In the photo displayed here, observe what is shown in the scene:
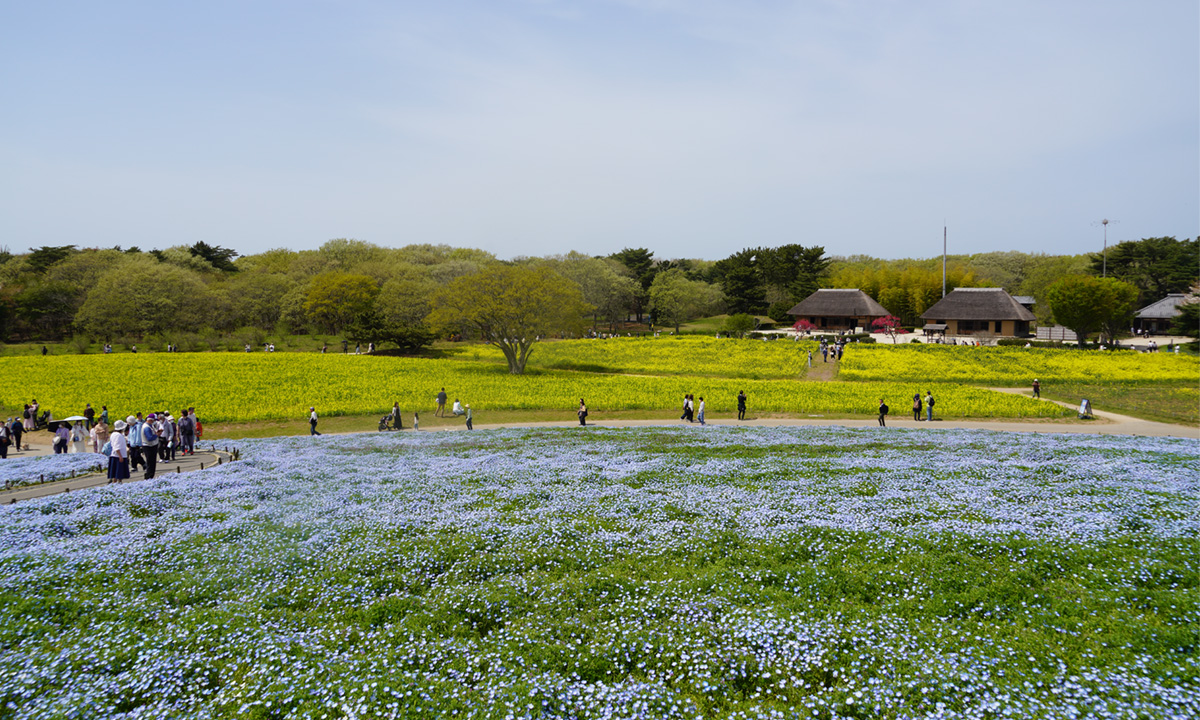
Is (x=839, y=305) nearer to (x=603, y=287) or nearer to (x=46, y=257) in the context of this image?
(x=603, y=287)

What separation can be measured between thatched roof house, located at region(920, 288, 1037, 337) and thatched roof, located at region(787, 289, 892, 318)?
26.7 feet

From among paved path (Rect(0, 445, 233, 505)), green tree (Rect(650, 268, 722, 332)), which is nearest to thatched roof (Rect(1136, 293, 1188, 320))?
green tree (Rect(650, 268, 722, 332))

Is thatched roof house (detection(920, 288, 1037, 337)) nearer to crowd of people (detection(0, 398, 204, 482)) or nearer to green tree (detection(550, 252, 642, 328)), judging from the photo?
green tree (detection(550, 252, 642, 328))

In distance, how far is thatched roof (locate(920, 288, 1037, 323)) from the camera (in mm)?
82062

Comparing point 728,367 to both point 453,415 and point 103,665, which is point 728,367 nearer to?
point 453,415

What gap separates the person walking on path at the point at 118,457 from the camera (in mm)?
18109

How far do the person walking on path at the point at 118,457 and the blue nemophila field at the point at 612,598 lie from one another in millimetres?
2524

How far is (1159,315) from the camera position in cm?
8425

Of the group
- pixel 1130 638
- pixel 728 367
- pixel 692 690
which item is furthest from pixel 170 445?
pixel 728 367

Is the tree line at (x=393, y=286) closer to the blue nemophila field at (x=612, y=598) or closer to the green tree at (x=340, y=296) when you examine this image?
the green tree at (x=340, y=296)

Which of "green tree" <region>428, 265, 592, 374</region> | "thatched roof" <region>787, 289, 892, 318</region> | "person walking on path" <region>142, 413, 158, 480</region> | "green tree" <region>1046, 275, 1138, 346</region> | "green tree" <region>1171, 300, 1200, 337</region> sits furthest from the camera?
"thatched roof" <region>787, 289, 892, 318</region>

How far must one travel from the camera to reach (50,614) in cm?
957

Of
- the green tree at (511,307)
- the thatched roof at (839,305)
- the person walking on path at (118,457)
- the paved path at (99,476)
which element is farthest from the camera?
the thatched roof at (839,305)

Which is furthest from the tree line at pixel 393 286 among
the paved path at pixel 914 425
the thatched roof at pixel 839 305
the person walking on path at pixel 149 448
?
the person walking on path at pixel 149 448
